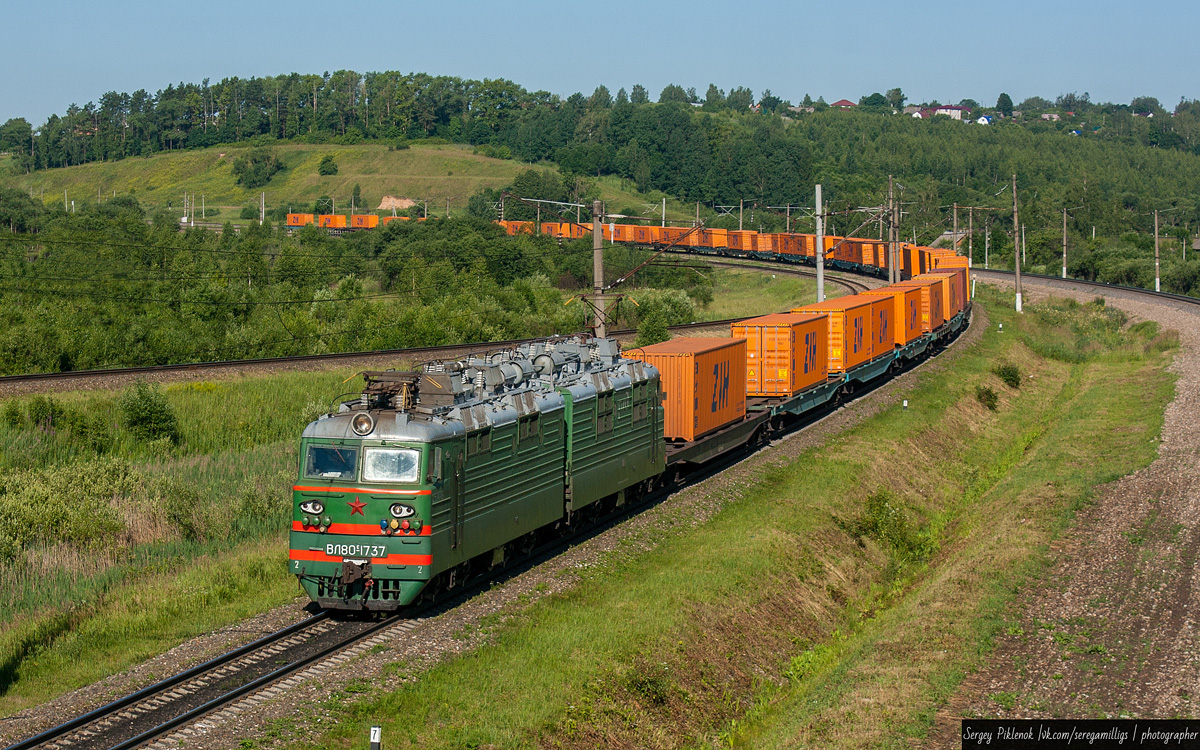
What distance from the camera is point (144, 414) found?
3759cm

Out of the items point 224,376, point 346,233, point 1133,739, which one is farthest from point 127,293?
point 1133,739

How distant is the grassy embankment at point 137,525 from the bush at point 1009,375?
1203 inches

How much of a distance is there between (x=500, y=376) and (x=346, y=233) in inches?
Result: 3875

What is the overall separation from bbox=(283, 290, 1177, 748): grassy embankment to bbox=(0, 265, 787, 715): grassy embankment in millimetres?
4789

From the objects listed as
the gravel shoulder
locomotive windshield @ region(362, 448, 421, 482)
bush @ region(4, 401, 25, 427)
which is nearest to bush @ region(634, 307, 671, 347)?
the gravel shoulder

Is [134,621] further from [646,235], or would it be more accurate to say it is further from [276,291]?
[646,235]

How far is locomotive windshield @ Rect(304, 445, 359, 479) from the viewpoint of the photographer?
17.4 metres

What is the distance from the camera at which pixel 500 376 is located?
21344 mm

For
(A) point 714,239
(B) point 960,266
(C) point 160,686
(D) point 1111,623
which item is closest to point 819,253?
(D) point 1111,623

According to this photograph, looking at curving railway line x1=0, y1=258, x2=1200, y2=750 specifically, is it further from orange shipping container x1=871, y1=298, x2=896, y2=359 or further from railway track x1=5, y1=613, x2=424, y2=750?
orange shipping container x1=871, y1=298, x2=896, y2=359

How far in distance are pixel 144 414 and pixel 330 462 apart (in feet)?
75.8

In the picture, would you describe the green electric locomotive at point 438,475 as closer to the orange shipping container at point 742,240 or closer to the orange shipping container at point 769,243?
the orange shipping container at point 769,243

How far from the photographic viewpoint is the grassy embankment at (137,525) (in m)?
17.6

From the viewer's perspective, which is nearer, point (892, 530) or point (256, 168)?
point (892, 530)
